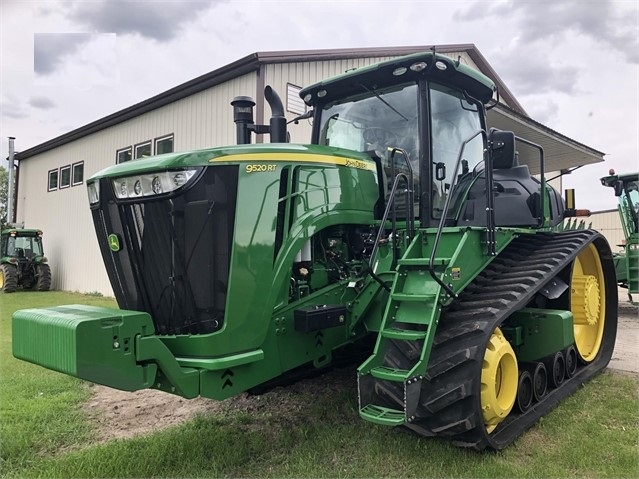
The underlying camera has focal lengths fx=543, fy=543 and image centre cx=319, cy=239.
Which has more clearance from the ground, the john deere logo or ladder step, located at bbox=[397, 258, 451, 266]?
the john deere logo

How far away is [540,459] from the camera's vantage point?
3557mm

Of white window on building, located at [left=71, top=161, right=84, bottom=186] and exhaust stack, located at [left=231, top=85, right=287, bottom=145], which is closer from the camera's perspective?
exhaust stack, located at [left=231, top=85, right=287, bottom=145]

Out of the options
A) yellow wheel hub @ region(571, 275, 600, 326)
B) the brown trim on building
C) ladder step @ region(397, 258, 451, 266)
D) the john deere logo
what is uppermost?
the brown trim on building

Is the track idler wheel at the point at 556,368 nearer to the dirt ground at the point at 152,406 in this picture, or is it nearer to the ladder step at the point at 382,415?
the dirt ground at the point at 152,406

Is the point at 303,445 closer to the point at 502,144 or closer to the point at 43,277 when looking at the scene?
the point at 502,144

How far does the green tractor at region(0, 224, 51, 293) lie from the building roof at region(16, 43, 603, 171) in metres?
4.05

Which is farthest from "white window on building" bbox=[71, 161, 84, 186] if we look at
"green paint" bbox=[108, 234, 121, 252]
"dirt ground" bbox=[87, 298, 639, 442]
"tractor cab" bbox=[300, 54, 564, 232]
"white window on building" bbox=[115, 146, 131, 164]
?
"green paint" bbox=[108, 234, 121, 252]

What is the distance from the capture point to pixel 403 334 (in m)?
3.43

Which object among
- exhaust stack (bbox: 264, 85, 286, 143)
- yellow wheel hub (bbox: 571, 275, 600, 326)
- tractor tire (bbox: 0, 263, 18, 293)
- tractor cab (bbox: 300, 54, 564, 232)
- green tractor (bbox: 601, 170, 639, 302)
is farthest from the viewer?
tractor tire (bbox: 0, 263, 18, 293)

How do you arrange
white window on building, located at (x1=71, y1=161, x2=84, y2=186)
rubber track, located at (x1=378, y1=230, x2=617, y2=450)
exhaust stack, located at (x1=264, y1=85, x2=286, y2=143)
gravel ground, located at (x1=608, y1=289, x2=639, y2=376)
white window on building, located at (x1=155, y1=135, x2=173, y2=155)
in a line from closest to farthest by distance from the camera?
rubber track, located at (x1=378, y1=230, x2=617, y2=450)
exhaust stack, located at (x1=264, y1=85, x2=286, y2=143)
gravel ground, located at (x1=608, y1=289, x2=639, y2=376)
white window on building, located at (x1=155, y1=135, x2=173, y2=155)
white window on building, located at (x1=71, y1=161, x2=84, y2=186)

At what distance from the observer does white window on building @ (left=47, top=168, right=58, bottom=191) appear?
19141mm

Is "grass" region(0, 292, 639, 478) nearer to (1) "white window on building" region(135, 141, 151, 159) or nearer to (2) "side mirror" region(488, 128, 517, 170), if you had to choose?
(2) "side mirror" region(488, 128, 517, 170)

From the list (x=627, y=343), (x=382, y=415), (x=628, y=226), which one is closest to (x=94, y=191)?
(x=382, y=415)

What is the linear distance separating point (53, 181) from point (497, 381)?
1913cm
